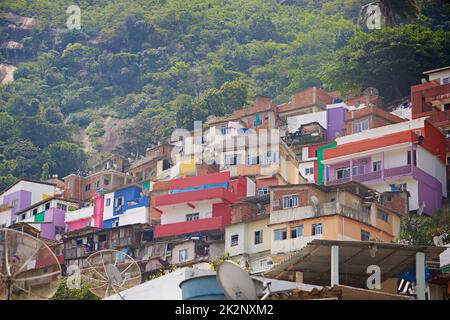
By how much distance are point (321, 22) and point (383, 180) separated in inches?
2157

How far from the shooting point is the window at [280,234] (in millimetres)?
38775

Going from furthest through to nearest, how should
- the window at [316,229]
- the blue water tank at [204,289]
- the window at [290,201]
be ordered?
1. the window at [290,201]
2. the window at [316,229]
3. the blue water tank at [204,289]

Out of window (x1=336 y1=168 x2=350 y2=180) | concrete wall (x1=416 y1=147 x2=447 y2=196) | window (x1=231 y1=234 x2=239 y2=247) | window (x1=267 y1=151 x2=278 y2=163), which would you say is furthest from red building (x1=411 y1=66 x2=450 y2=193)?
window (x1=231 y1=234 x2=239 y2=247)

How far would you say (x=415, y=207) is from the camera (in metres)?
43.3

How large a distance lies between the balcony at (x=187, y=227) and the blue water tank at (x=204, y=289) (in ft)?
83.1

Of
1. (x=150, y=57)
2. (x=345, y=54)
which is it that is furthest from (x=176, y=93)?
(x=345, y=54)

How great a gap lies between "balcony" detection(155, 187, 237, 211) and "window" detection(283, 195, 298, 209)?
6.72 metres

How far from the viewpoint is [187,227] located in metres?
46.6

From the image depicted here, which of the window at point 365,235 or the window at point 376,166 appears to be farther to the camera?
the window at point 376,166

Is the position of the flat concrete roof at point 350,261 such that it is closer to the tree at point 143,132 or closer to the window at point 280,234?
the window at point 280,234

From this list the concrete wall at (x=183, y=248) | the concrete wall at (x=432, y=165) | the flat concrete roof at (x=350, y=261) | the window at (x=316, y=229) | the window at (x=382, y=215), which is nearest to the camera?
the flat concrete roof at (x=350, y=261)

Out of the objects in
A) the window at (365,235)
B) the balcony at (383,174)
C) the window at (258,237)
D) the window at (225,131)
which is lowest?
the window at (365,235)

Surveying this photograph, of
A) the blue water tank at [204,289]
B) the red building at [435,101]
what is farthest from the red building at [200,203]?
the blue water tank at [204,289]

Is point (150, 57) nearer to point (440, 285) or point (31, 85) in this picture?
point (31, 85)
